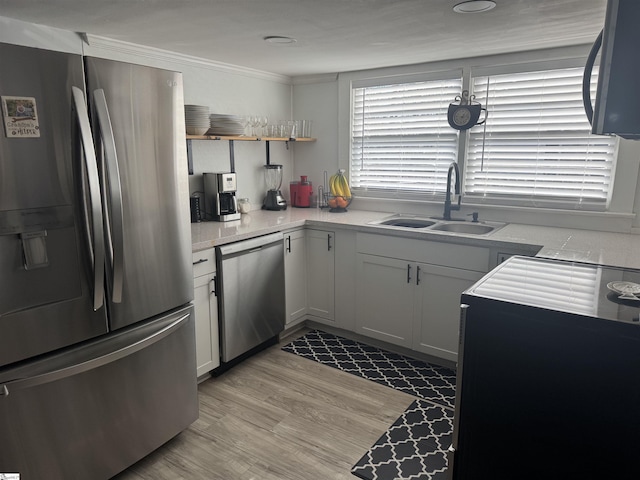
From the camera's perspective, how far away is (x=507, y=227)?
2959 millimetres

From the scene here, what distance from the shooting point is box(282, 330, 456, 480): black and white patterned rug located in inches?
80.1

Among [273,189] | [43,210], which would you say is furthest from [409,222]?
[43,210]

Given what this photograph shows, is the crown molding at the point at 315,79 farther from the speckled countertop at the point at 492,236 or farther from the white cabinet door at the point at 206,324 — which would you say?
the white cabinet door at the point at 206,324

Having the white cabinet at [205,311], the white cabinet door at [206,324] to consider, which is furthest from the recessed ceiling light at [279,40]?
the white cabinet door at [206,324]

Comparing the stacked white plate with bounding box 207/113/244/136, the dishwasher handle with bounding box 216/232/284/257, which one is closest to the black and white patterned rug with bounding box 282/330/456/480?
the dishwasher handle with bounding box 216/232/284/257

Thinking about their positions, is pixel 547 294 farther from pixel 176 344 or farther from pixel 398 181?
pixel 398 181

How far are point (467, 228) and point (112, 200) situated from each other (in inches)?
94.2

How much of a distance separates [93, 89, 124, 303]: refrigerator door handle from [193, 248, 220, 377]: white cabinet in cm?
71

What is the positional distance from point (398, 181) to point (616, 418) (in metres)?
2.60

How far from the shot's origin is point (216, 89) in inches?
132

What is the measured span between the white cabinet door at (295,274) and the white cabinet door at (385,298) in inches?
18.3

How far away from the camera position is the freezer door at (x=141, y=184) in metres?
1.69

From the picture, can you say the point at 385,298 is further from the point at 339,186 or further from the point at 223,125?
the point at 223,125

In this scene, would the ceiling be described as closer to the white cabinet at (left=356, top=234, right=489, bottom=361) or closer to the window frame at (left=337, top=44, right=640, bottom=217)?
the window frame at (left=337, top=44, right=640, bottom=217)
